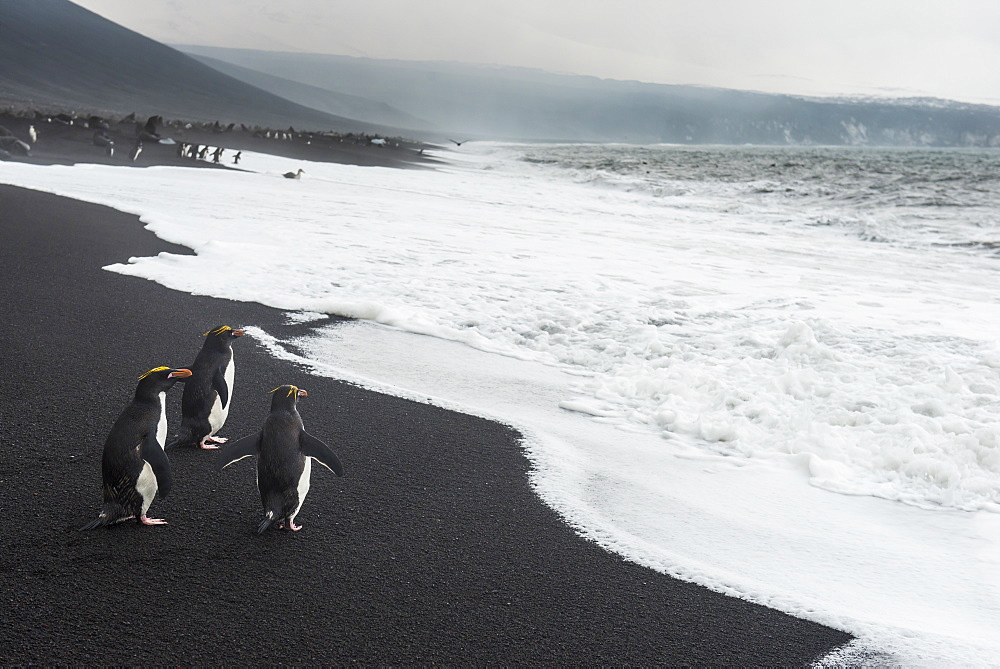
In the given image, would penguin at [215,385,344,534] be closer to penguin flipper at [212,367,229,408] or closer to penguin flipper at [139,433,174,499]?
penguin flipper at [139,433,174,499]

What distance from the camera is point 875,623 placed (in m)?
2.83

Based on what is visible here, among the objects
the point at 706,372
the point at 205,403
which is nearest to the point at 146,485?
the point at 205,403

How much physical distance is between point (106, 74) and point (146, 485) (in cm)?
10920

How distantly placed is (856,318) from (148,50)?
13286 centimetres

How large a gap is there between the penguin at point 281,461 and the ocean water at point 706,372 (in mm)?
1240

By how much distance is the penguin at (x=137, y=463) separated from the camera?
2896mm

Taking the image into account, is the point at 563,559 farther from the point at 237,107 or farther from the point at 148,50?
the point at 148,50

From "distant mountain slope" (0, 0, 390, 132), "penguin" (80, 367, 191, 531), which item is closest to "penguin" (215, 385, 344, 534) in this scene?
"penguin" (80, 367, 191, 531)

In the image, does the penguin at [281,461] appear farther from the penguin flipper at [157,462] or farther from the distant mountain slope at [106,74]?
the distant mountain slope at [106,74]

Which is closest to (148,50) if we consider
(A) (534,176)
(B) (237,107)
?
(B) (237,107)

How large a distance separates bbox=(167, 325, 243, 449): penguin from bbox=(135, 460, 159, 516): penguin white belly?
71 cm

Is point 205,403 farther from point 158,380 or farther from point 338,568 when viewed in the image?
point 338,568

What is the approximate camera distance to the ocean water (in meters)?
3.32

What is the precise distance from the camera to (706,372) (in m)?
5.76
